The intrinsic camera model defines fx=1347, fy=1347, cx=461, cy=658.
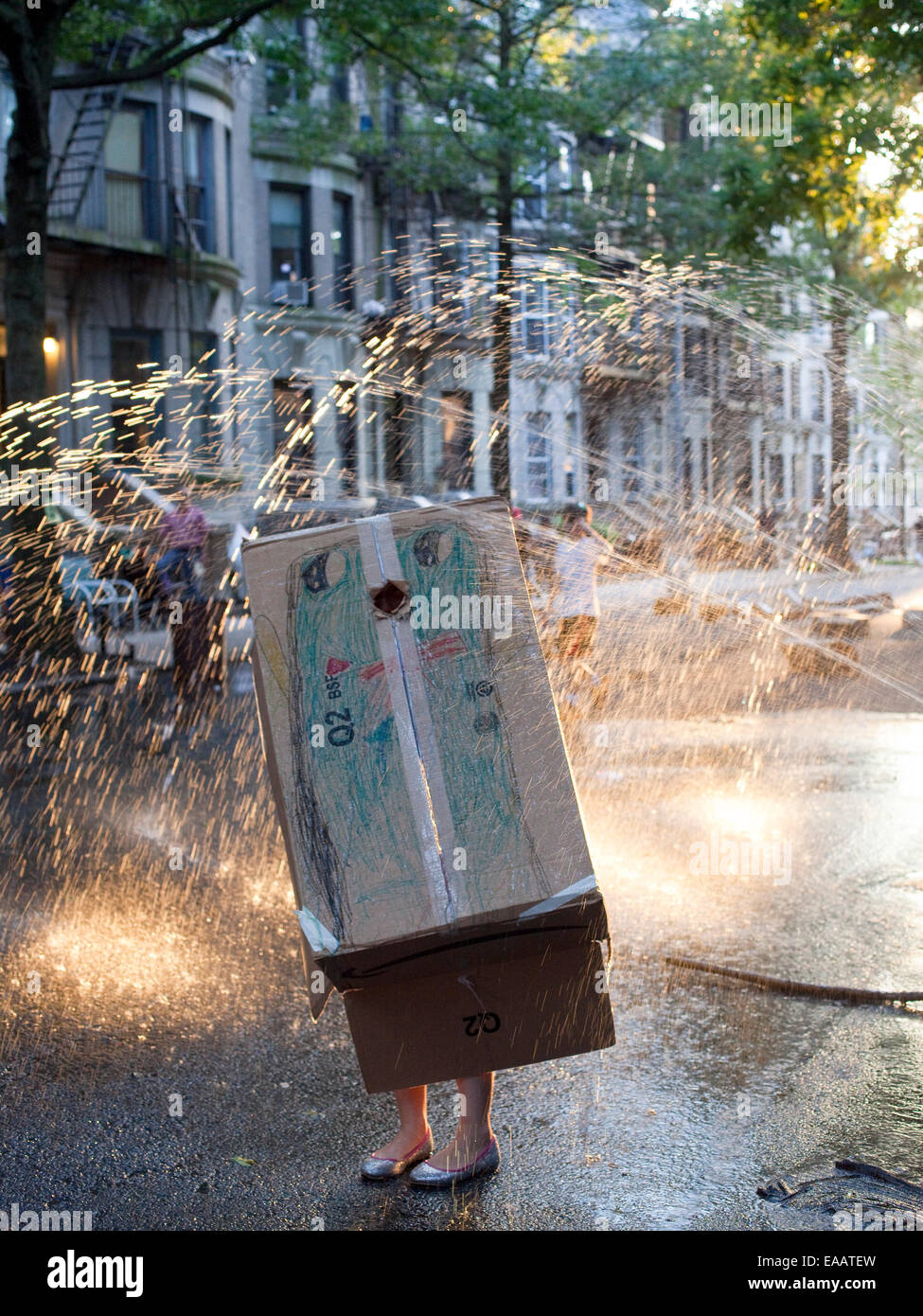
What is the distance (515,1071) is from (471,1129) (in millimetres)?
752

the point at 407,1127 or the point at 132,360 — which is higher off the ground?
the point at 132,360

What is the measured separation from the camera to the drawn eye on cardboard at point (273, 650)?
121 inches

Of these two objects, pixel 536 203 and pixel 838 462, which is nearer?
pixel 838 462

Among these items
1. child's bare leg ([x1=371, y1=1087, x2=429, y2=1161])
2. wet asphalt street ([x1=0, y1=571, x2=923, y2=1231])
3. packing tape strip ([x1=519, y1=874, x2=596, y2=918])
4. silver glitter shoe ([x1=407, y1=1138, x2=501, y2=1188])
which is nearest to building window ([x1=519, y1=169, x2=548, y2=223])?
wet asphalt street ([x1=0, y1=571, x2=923, y2=1231])

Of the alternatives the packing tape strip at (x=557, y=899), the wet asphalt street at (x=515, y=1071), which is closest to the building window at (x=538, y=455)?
the wet asphalt street at (x=515, y=1071)

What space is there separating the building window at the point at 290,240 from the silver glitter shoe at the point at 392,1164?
2794cm

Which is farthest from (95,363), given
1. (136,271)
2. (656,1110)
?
(656,1110)

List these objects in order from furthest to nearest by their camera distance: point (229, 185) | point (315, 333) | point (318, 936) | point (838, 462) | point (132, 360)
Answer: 1. point (315, 333)
2. point (229, 185)
3. point (132, 360)
4. point (838, 462)
5. point (318, 936)

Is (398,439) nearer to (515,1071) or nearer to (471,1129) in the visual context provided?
(515,1071)

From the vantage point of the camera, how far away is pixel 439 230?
32719 mm

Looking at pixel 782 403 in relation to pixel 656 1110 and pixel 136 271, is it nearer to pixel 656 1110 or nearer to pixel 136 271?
pixel 136 271

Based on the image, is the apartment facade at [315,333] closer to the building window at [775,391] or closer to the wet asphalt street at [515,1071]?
the building window at [775,391]

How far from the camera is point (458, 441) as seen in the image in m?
34.0

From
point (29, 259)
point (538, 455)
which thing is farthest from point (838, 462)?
point (538, 455)
